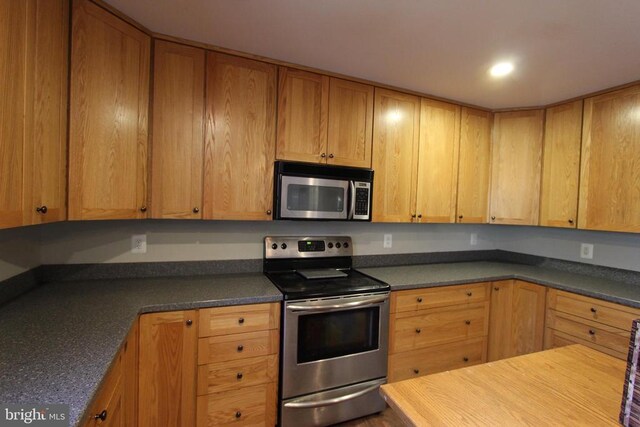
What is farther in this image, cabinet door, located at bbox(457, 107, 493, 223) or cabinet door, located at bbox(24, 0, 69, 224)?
cabinet door, located at bbox(457, 107, 493, 223)

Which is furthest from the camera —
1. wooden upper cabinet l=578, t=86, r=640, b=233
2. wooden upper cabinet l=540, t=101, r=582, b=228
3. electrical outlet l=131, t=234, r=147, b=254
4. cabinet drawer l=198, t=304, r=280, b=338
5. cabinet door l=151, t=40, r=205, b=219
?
wooden upper cabinet l=540, t=101, r=582, b=228

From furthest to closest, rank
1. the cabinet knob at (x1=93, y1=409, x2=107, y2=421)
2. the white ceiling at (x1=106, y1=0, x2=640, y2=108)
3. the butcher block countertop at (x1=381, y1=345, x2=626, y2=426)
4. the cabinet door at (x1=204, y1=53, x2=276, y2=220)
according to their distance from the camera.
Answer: the cabinet door at (x1=204, y1=53, x2=276, y2=220), the white ceiling at (x1=106, y1=0, x2=640, y2=108), the cabinet knob at (x1=93, y1=409, x2=107, y2=421), the butcher block countertop at (x1=381, y1=345, x2=626, y2=426)

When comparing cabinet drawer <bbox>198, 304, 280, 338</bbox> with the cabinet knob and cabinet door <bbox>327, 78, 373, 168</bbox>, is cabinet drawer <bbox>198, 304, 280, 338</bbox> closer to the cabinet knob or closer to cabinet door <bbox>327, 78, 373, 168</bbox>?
the cabinet knob

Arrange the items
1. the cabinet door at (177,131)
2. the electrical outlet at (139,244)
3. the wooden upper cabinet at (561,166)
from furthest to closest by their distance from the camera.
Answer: the wooden upper cabinet at (561,166)
the electrical outlet at (139,244)
the cabinet door at (177,131)

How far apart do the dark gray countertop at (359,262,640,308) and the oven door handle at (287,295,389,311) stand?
0.16m

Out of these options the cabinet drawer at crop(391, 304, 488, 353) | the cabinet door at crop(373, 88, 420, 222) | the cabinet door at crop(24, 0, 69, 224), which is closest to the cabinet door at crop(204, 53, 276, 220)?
the cabinet door at crop(24, 0, 69, 224)

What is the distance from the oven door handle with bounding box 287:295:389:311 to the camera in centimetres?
174

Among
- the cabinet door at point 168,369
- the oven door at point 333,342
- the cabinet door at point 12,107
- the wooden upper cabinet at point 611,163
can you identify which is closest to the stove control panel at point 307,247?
the oven door at point 333,342

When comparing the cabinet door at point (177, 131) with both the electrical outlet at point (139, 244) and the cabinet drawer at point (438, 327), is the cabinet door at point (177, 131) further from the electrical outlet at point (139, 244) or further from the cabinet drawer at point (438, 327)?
the cabinet drawer at point (438, 327)

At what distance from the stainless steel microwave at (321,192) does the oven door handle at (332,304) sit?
1.79 feet

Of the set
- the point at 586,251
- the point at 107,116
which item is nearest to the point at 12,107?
the point at 107,116

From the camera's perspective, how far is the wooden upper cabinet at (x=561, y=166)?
2.34 metres

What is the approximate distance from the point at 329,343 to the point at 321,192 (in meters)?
0.96

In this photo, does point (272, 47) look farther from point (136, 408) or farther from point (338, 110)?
point (136, 408)
